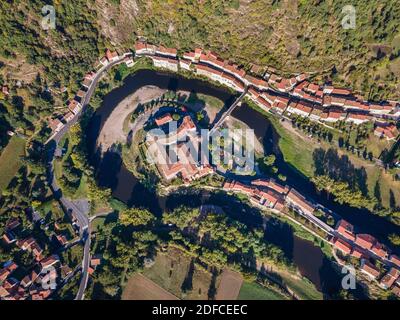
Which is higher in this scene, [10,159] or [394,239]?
[394,239]

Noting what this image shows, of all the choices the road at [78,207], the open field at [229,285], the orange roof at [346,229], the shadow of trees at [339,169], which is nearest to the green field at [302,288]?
the open field at [229,285]

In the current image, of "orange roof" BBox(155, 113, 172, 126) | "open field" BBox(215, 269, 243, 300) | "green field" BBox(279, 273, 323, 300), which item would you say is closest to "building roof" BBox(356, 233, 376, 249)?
"green field" BBox(279, 273, 323, 300)

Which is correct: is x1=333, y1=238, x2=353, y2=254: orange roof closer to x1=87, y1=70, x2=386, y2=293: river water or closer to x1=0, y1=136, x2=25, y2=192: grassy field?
x1=87, y1=70, x2=386, y2=293: river water

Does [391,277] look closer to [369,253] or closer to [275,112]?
[369,253]

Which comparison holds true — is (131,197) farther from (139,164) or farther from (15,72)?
(15,72)

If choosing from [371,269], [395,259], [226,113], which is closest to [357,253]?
[371,269]
